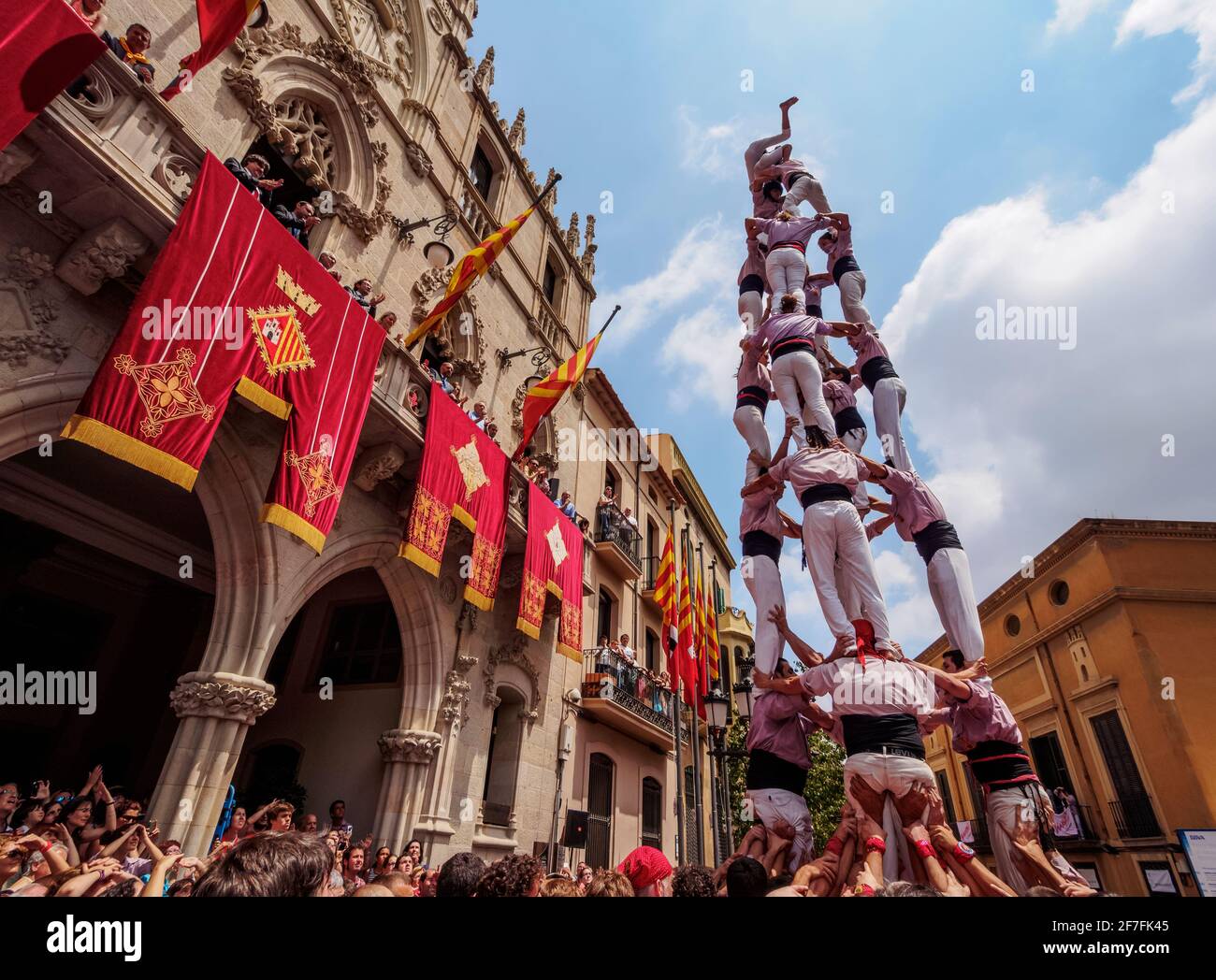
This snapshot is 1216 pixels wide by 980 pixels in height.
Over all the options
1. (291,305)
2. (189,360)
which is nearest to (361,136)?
(291,305)

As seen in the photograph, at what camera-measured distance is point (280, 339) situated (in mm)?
6938

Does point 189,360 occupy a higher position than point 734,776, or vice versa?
point 189,360

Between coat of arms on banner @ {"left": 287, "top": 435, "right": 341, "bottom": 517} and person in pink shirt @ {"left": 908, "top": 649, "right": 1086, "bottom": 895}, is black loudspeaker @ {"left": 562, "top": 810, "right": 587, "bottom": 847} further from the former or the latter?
person in pink shirt @ {"left": 908, "top": 649, "right": 1086, "bottom": 895}

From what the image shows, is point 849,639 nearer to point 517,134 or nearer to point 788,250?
point 788,250

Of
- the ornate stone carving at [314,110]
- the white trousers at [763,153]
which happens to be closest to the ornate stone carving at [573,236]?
the ornate stone carving at [314,110]

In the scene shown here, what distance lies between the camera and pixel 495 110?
1678 centimetres

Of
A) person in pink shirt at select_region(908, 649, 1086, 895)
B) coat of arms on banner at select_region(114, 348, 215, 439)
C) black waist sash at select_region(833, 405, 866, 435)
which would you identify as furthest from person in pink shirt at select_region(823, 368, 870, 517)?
coat of arms on banner at select_region(114, 348, 215, 439)

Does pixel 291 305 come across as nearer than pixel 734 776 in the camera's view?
Yes

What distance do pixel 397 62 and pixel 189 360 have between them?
10588 millimetres

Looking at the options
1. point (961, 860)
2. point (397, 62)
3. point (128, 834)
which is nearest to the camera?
point (961, 860)

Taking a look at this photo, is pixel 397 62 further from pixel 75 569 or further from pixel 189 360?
pixel 75 569

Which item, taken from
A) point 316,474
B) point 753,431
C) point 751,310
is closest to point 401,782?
point 316,474

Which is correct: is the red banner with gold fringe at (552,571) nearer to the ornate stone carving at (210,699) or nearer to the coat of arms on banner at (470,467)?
the coat of arms on banner at (470,467)

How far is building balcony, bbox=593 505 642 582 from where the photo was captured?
671 inches
